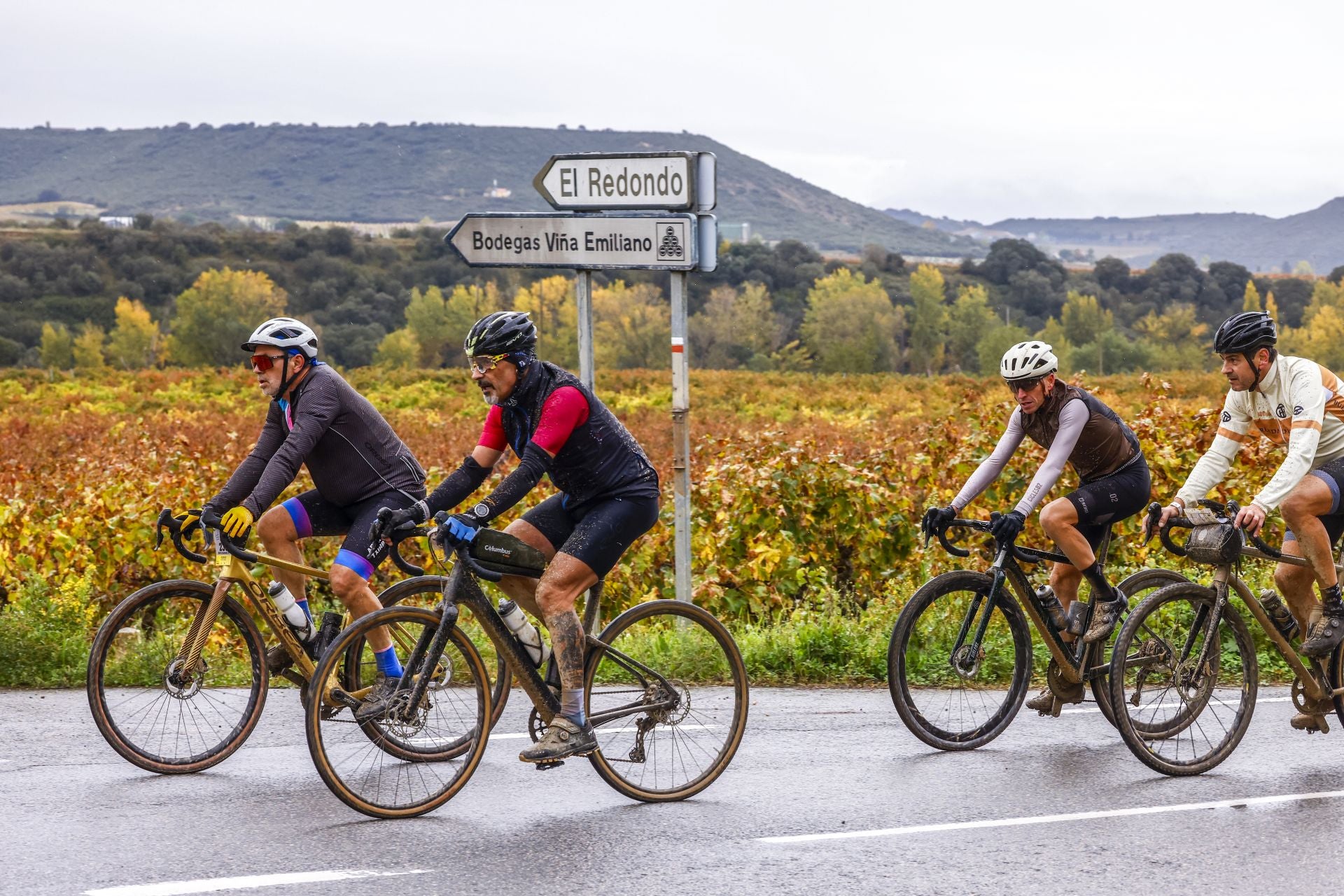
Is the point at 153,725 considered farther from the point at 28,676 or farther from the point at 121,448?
the point at 121,448

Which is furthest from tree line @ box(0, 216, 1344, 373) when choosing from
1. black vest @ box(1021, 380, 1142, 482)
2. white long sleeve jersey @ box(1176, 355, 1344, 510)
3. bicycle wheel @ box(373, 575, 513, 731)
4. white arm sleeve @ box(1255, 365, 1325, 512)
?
white arm sleeve @ box(1255, 365, 1325, 512)

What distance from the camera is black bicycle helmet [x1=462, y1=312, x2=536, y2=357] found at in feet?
18.2

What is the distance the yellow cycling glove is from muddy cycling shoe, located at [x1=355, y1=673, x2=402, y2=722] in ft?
2.96

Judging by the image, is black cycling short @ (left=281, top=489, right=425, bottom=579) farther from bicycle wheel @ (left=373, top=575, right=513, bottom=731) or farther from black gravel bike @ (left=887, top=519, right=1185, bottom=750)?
black gravel bike @ (left=887, top=519, right=1185, bottom=750)

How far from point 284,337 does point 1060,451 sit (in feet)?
12.3

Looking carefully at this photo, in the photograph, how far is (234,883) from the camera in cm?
462

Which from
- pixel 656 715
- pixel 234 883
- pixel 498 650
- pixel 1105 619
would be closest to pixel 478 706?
pixel 498 650

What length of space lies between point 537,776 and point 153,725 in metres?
1.80

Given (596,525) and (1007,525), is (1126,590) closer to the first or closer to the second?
(1007,525)

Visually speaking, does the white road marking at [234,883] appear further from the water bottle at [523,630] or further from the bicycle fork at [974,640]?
the bicycle fork at [974,640]

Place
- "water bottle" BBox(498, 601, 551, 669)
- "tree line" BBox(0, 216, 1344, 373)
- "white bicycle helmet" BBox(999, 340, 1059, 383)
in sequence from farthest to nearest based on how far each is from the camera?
"tree line" BBox(0, 216, 1344, 373), "white bicycle helmet" BBox(999, 340, 1059, 383), "water bottle" BBox(498, 601, 551, 669)

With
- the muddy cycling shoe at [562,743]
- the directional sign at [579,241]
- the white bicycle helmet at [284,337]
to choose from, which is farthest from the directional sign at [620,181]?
the muddy cycling shoe at [562,743]

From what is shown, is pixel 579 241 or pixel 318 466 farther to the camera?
pixel 579 241

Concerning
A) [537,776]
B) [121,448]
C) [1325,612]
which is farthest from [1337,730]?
[121,448]
